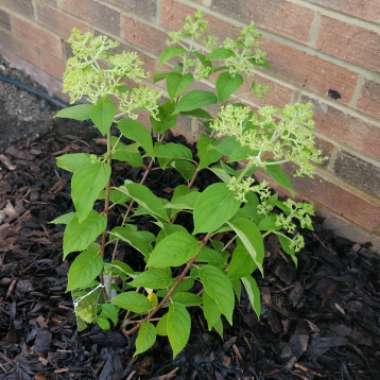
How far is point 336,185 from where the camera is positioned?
2.02 m

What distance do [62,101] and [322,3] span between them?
65.6 inches

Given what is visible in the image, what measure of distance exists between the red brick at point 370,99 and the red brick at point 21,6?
193 centimetres

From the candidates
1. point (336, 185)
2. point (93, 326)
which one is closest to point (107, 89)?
point (93, 326)

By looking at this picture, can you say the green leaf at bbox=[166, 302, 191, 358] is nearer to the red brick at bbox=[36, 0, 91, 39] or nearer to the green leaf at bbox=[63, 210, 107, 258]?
the green leaf at bbox=[63, 210, 107, 258]

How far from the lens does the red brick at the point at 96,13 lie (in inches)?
93.9

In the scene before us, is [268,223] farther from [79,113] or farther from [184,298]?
[79,113]

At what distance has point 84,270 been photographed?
1320mm

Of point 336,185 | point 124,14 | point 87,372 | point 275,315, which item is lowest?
point 87,372

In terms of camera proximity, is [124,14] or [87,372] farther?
[124,14]

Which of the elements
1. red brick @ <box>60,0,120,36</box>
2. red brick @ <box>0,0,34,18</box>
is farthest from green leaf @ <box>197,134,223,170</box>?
red brick @ <box>0,0,34,18</box>

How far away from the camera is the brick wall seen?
1.70 metres

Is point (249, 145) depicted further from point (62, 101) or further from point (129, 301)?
point (62, 101)

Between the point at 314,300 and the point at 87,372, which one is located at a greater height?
the point at 314,300

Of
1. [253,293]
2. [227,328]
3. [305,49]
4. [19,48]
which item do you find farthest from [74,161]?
[19,48]
